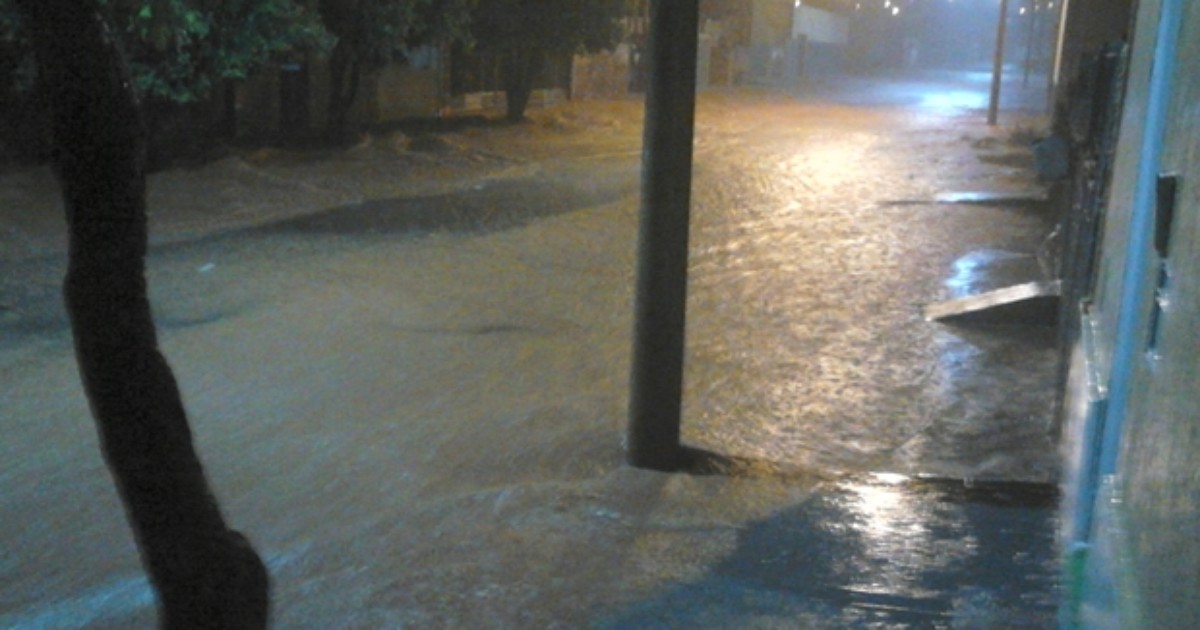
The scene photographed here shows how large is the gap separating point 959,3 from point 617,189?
102319 millimetres

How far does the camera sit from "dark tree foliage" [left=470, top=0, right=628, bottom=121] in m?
26.8

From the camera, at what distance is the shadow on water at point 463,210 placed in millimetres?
14773

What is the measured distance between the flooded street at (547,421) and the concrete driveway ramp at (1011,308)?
165mm

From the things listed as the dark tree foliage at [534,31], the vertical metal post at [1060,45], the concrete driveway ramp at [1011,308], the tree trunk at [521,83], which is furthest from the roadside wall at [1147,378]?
the tree trunk at [521,83]

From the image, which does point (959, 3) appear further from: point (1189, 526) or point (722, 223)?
point (1189, 526)

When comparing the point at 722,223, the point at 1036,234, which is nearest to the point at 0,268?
the point at 722,223

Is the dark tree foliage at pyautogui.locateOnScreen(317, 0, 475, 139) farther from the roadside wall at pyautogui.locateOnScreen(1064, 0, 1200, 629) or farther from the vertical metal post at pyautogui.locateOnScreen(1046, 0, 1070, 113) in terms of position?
the roadside wall at pyautogui.locateOnScreen(1064, 0, 1200, 629)

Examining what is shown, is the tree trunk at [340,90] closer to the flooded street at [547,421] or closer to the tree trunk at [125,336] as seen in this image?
the flooded street at [547,421]

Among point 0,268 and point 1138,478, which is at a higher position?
point 1138,478

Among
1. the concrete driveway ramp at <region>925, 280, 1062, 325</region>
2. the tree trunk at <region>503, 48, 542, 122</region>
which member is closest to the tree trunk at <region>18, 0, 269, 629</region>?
the concrete driveway ramp at <region>925, 280, 1062, 325</region>

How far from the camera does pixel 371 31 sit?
20.4 m

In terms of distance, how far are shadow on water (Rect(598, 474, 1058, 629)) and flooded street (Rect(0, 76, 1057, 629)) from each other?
19 millimetres

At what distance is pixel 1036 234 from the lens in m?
14.8

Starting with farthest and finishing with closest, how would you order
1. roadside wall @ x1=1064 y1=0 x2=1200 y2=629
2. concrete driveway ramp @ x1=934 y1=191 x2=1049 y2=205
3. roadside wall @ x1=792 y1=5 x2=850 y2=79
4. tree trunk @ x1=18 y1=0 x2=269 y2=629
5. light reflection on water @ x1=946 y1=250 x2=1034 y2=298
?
roadside wall @ x1=792 y1=5 x2=850 y2=79 → concrete driveway ramp @ x1=934 y1=191 x2=1049 y2=205 → light reflection on water @ x1=946 y1=250 x2=1034 y2=298 → tree trunk @ x1=18 y1=0 x2=269 y2=629 → roadside wall @ x1=1064 y1=0 x2=1200 y2=629
